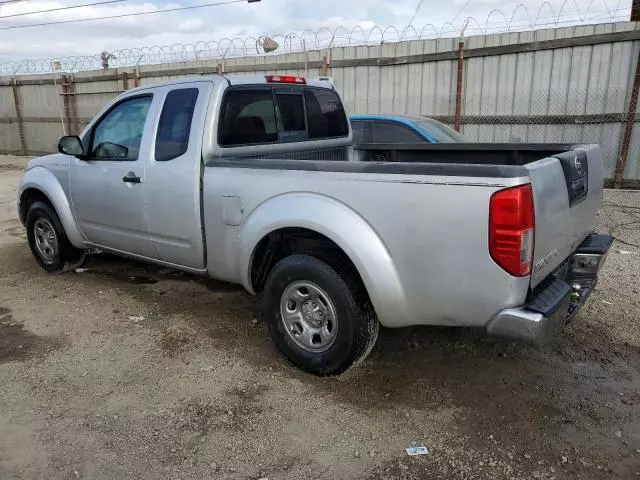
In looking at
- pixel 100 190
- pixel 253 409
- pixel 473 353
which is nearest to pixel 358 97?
pixel 100 190

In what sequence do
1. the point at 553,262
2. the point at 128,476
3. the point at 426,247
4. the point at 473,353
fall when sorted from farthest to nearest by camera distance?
1. the point at 473,353
2. the point at 553,262
3. the point at 426,247
4. the point at 128,476

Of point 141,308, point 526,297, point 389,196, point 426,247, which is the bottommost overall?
point 141,308

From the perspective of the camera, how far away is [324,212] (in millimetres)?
3229

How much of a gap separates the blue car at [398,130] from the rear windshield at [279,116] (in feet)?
6.39

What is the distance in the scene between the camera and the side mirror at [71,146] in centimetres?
485

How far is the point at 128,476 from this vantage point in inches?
105

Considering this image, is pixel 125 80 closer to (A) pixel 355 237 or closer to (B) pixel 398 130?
(B) pixel 398 130

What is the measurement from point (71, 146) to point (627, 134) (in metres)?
8.57

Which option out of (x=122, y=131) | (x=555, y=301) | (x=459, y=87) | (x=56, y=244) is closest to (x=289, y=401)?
(x=555, y=301)

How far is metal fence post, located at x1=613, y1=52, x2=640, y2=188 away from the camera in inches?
353

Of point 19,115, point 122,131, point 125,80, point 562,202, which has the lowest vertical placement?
point 19,115

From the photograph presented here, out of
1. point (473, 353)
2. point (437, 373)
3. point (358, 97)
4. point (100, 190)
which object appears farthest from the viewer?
point (358, 97)

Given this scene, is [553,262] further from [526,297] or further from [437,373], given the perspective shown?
[437,373]

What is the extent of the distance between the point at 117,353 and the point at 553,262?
9.89 feet
